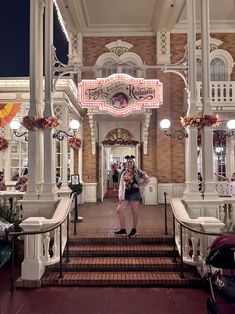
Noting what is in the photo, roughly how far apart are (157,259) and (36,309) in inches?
94.3

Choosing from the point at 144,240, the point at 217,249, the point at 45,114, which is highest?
the point at 45,114

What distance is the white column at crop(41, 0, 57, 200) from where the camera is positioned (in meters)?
6.88

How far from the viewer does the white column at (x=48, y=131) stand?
22.6 feet

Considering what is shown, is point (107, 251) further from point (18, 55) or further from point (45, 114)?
point (18, 55)

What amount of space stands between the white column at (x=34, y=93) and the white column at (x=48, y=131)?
0.18 metres

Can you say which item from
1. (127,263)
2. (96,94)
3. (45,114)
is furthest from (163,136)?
(127,263)

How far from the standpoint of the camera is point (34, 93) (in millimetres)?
6965

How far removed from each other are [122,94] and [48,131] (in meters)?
1.91

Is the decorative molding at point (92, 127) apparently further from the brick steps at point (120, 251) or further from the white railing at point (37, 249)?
the white railing at point (37, 249)

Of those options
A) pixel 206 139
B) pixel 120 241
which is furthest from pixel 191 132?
pixel 120 241

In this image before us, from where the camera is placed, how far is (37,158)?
698 cm

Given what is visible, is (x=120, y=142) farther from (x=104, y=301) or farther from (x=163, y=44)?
(x=104, y=301)

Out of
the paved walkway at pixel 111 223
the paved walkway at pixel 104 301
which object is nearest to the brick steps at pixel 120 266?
the paved walkway at pixel 104 301

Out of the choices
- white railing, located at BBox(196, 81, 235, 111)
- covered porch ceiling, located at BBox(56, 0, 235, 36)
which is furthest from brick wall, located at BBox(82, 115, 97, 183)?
white railing, located at BBox(196, 81, 235, 111)
